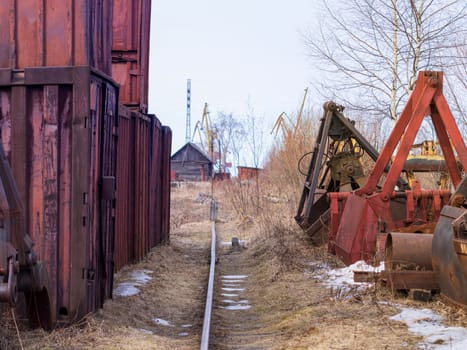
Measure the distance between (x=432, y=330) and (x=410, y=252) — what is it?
198cm

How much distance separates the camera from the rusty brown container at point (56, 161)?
23.3 feet

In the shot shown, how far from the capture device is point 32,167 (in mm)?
7160

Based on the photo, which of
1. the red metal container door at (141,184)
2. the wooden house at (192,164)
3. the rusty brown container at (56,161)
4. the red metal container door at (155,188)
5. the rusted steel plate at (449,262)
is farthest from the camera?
the wooden house at (192,164)

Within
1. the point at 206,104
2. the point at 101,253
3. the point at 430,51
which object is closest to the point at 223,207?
the point at 430,51

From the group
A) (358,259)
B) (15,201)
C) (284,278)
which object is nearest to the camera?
(15,201)

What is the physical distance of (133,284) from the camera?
10469mm

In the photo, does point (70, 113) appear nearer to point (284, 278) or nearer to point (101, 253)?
point (101, 253)

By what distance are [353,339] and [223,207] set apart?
27.4 m

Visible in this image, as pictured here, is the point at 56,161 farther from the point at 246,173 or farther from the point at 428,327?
the point at 246,173

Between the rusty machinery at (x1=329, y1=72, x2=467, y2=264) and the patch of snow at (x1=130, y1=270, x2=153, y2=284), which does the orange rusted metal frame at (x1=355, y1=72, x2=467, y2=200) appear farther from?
the patch of snow at (x1=130, y1=270, x2=153, y2=284)

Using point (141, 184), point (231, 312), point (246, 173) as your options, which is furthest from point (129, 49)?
point (246, 173)

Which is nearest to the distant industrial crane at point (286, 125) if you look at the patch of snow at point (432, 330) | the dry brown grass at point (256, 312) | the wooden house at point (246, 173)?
the wooden house at point (246, 173)

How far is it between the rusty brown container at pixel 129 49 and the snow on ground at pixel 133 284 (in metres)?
3.82

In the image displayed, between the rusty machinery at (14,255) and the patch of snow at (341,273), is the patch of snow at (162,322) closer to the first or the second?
the rusty machinery at (14,255)
